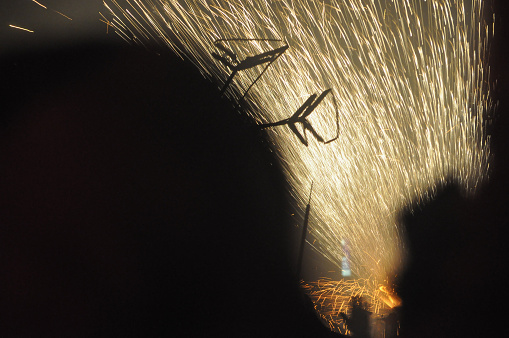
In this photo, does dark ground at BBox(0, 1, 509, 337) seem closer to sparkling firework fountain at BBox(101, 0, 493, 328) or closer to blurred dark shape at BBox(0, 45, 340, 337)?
blurred dark shape at BBox(0, 45, 340, 337)

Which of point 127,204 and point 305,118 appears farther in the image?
point 305,118

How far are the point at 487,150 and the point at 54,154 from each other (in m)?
2.50

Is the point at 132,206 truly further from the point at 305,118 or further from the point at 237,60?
the point at 305,118

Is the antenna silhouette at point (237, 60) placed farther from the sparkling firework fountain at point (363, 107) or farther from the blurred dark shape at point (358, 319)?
the blurred dark shape at point (358, 319)

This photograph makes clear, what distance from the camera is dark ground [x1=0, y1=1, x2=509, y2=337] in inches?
28.7

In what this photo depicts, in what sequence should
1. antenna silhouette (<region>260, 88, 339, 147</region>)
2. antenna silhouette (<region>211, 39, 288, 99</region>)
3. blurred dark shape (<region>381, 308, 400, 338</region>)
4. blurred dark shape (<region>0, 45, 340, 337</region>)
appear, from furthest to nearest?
1. blurred dark shape (<region>381, 308, 400, 338</region>)
2. antenna silhouette (<region>260, 88, 339, 147</region>)
3. antenna silhouette (<region>211, 39, 288, 99</region>)
4. blurred dark shape (<region>0, 45, 340, 337</region>)

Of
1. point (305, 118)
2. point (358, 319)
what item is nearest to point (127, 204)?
point (305, 118)

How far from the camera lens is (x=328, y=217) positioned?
1.85 meters

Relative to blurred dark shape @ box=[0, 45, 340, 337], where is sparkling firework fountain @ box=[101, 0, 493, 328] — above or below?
above

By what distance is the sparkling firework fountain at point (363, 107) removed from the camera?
4.90 feet

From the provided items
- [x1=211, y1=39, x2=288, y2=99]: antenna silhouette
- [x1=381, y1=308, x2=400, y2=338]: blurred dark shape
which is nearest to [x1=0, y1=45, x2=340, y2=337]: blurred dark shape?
[x1=211, y1=39, x2=288, y2=99]: antenna silhouette

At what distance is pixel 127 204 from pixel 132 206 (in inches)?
0.4

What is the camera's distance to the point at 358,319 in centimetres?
161

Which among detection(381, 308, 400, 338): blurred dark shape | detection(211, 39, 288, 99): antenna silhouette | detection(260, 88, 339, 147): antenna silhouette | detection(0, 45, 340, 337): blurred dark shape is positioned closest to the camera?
detection(0, 45, 340, 337): blurred dark shape
